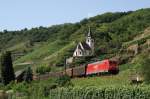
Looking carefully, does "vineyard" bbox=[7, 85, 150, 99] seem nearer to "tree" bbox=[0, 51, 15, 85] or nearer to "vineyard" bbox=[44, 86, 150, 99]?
"vineyard" bbox=[44, 86, 150, 99]

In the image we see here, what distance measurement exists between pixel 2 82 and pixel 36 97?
1323 inches

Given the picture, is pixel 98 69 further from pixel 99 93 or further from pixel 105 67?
pixel 99 93

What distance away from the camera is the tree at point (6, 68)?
101 metres

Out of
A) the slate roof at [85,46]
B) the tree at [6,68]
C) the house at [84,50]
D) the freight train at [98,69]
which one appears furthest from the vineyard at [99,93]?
the slate roof at [85,46]

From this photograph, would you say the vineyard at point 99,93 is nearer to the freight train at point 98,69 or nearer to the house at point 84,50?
the freight train at point 98,69

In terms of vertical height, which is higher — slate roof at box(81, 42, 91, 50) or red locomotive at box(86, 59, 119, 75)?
slate roof at box(81, 42, 91, 50)

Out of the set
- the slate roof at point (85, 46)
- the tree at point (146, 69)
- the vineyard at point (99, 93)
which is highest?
the slate roof at point (85, 46)

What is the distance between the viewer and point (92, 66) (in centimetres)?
9119

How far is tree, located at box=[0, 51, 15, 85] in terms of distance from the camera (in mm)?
101000

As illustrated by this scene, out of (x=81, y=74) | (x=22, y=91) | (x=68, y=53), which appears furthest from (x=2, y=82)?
(x=68, y=53)

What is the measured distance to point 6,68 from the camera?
101000 millimetres

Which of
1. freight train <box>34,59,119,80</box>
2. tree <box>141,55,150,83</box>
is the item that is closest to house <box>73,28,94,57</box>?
freight train <box>34,59,119,80</box>

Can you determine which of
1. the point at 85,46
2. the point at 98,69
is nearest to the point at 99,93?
the point at 98,69

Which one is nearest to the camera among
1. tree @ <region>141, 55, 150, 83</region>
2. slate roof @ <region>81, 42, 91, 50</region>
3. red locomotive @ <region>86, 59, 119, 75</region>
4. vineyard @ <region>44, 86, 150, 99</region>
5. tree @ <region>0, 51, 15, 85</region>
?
vineyard @ <region>44, 86, 150, 99</region>
